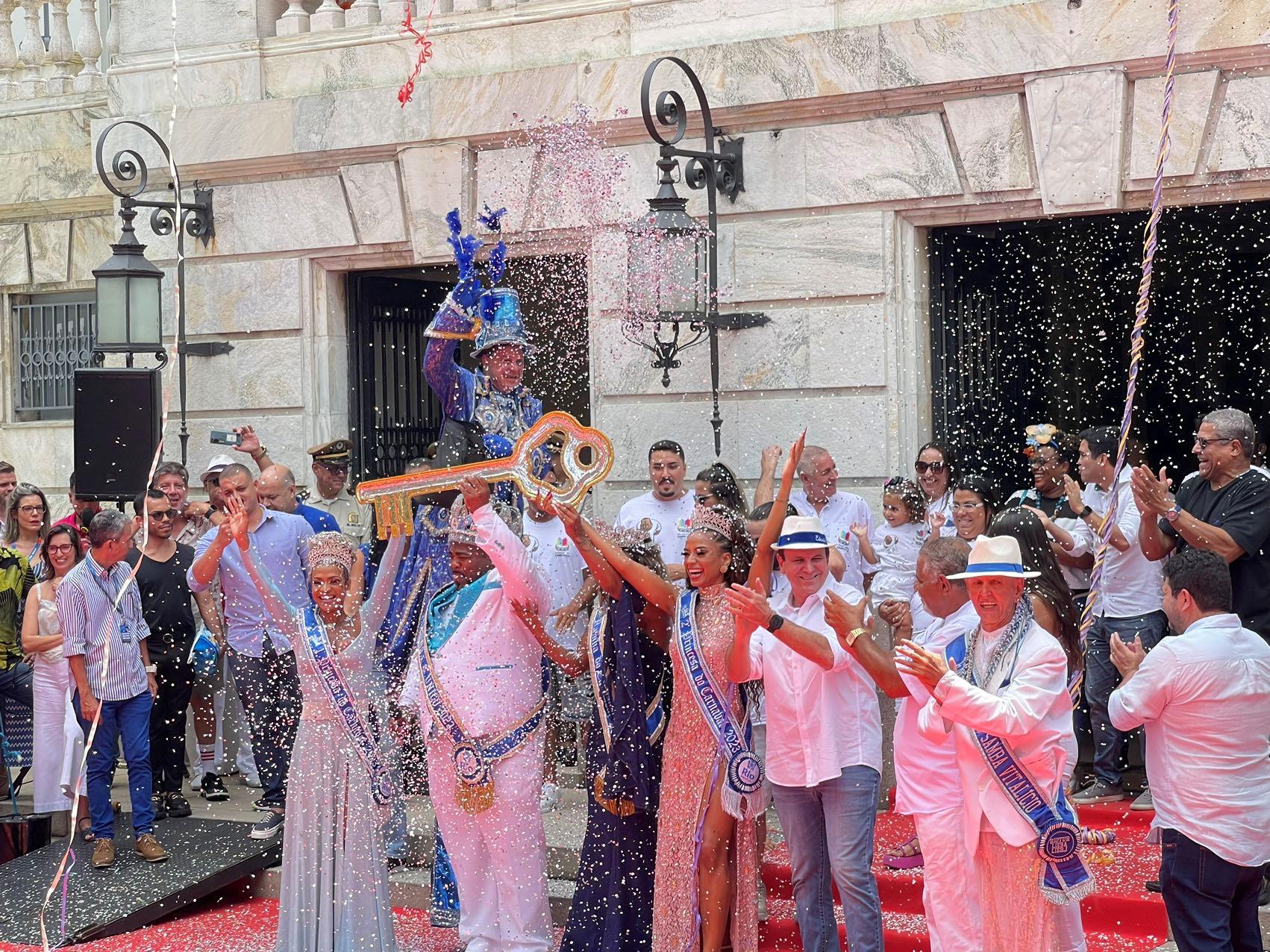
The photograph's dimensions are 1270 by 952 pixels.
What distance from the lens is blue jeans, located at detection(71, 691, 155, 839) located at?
8.27 meters

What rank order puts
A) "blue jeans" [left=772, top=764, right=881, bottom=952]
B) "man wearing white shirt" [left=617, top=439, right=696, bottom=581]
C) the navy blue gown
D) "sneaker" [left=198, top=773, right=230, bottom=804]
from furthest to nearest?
"sneaker" [left=198, top=773, right=230, bottom=804], "man wearing white shirt" [left=617, top=439, right=696, bottom=581], the navy blue gown, "blue jeans" [left=772, top=764, right=881, bottom=952]

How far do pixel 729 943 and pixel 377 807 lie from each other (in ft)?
4.88

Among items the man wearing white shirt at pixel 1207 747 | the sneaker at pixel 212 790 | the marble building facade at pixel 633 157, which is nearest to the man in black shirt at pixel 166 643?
the sneaker at pixel 212 790

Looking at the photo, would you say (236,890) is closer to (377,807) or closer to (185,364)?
(377,807)

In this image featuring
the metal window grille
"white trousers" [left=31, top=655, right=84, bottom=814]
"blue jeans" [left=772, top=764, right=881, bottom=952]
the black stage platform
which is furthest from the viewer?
the metal window grille

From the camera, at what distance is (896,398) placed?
31.3 ft

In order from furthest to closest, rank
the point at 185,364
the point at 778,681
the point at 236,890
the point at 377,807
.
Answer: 1. the point at 185,364
2. the point at 236,890
3. the point at 377,807
4. the point at 778,681

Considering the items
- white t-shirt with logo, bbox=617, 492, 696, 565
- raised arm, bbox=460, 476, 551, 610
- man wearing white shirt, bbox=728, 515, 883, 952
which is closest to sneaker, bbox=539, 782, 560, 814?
white t-shirt with logo, bbox=617, 492, 696, 565

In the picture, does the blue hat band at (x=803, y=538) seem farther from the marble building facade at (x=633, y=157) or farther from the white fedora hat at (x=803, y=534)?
the marble building facade at (x=633, y=157)

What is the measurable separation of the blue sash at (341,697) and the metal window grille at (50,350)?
681 centimetres

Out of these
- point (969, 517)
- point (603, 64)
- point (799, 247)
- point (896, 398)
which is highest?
point (603, 64)

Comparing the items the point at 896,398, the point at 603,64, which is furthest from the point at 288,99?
the point at 896,398

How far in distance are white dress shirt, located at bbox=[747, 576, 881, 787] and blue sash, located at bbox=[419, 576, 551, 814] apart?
1.08 m

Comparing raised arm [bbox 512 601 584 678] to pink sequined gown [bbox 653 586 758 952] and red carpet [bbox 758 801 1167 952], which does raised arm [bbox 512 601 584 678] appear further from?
red carpet [bbox 758 801 1167 952]
